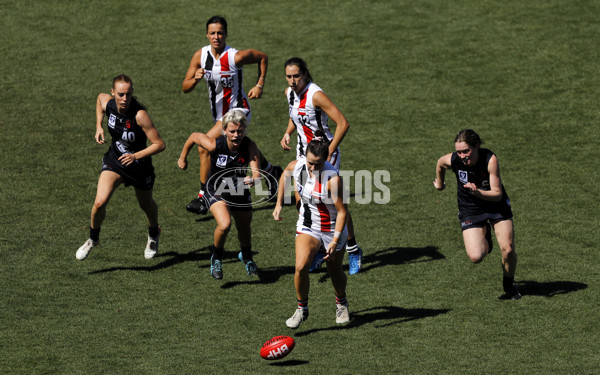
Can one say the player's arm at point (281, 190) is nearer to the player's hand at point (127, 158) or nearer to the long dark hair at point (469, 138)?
the long dark hair at point (469, 138)

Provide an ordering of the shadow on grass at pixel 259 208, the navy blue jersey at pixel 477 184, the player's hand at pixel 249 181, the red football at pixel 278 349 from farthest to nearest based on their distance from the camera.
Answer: the shadow on grass at pixel 259 208, the player's hand at pixel 249 181, the navy blue jersey at pixel 477 184, the red football at pixel 278 349

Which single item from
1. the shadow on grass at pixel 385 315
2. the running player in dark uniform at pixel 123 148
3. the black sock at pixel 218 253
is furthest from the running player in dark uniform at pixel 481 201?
the running player in dark uniform at pixel 123 148

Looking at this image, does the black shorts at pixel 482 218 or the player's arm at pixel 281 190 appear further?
the black shorts at pixel 482 218

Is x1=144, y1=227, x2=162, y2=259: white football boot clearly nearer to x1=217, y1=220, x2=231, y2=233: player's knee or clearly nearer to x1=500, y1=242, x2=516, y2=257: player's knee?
x1=217, y1=220, x2=231, y2=233: player's knee

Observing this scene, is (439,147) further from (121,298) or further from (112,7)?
(112,7)

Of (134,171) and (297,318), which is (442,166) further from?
(134,171)

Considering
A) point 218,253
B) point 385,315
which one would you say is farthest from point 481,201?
point 218,253

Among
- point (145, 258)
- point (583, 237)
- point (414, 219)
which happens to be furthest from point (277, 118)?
point (583, 237)

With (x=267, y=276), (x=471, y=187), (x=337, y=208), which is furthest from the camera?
(x=267, y=276)

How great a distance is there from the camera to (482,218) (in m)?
9.88

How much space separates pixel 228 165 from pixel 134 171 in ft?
4.58

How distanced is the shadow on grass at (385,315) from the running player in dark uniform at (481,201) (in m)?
0.86

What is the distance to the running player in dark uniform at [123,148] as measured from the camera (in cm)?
1058

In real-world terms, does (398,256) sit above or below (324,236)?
below
